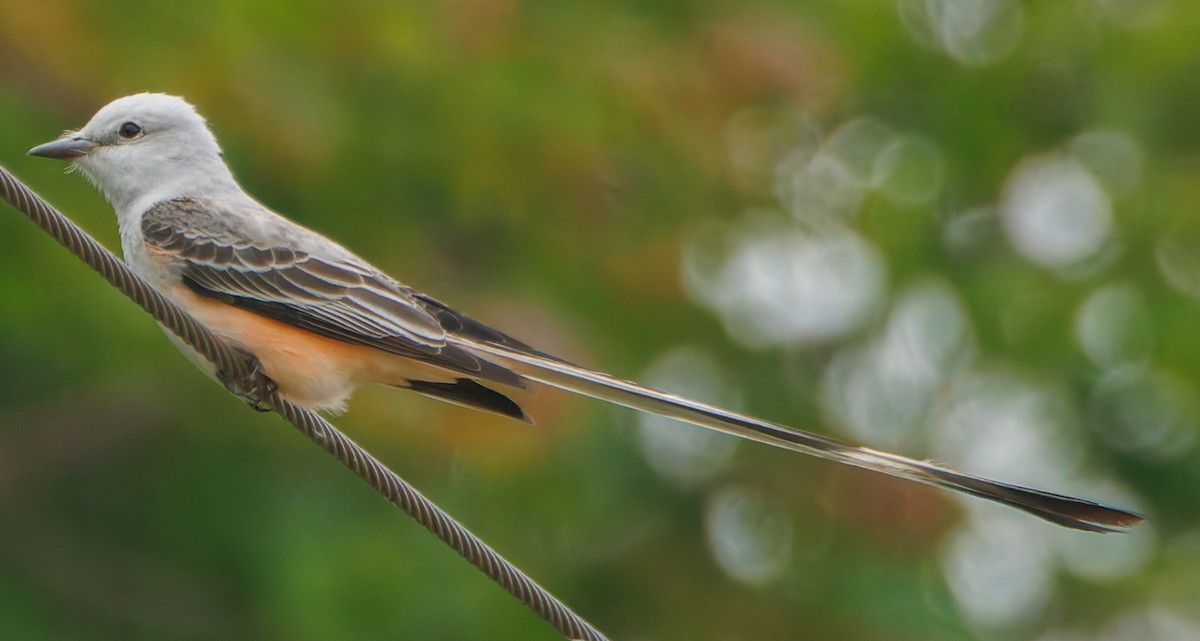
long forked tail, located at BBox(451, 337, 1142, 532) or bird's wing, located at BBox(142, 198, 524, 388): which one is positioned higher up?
bird's wing, located at BBox(142, 198, 524, 388)

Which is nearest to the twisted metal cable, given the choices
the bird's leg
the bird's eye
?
the bird's leg

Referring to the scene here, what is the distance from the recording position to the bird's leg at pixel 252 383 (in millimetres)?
3859

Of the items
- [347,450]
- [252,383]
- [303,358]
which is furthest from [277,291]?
[347,450]

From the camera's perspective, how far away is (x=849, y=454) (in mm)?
3436

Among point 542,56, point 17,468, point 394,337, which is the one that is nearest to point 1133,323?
point 542,56

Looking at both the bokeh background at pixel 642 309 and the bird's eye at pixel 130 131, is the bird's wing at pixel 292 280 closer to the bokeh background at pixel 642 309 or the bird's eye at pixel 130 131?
the bird's eye at pixel 130 131

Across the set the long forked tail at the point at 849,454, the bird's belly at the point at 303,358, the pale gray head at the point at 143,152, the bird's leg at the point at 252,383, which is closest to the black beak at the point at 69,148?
the pale gray head at the point at 143,152

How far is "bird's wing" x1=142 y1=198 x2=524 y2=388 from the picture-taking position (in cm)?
404

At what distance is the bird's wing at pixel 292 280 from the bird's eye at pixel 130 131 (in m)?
0.28

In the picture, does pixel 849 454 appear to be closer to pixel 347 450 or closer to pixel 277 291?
pixel 347 450

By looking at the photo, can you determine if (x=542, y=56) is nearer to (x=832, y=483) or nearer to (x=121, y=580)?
(x=832, y=483)

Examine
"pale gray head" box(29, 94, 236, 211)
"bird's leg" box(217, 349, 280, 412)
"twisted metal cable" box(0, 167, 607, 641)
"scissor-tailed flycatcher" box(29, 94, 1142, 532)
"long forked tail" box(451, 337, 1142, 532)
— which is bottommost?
"twisted metal cable" box(0, 167, 607, 641)

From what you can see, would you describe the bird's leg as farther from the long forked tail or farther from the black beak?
the black beak

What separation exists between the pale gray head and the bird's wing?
0.14 meters
